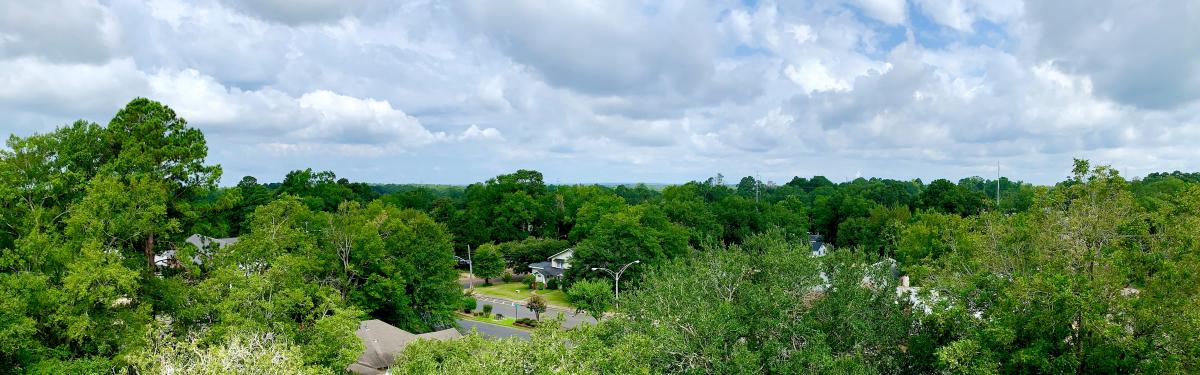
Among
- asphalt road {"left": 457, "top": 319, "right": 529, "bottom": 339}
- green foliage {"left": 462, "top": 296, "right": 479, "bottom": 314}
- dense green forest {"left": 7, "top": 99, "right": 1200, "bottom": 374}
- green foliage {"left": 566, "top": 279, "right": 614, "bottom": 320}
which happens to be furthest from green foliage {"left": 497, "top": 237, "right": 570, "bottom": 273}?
dense green forest {"left": 7, "top": 99, "right": 1200, "bottom": 374}

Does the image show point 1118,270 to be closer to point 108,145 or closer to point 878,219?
point 108,145

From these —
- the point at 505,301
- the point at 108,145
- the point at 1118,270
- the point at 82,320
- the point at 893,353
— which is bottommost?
the point at 505,301

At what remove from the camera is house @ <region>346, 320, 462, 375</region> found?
2203 centimetres

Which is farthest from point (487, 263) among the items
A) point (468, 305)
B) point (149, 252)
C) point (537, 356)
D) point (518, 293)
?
point (537, 356)

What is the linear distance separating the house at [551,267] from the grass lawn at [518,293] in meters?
1.59

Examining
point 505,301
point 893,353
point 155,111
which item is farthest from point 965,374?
Answer: point 505,301

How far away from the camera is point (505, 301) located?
44406 millimetres

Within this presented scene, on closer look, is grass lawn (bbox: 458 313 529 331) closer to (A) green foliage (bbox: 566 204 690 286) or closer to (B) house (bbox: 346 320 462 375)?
(A) green foliage (bbox: 566 204 690 286)

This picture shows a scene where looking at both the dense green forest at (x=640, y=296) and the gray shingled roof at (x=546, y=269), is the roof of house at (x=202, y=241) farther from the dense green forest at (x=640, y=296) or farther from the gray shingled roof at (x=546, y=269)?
the gray shingled roof at (x=546, y=269)

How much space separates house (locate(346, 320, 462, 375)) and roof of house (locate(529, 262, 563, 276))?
85.9ft

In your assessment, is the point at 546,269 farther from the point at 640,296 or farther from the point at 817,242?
the point at 640,296

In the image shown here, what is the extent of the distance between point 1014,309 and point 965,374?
6.33ft

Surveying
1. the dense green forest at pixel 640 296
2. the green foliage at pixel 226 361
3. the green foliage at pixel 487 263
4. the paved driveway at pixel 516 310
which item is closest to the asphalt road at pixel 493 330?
the paved driveway at pixel 516 310

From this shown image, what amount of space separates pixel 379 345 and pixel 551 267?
30.5 metres
